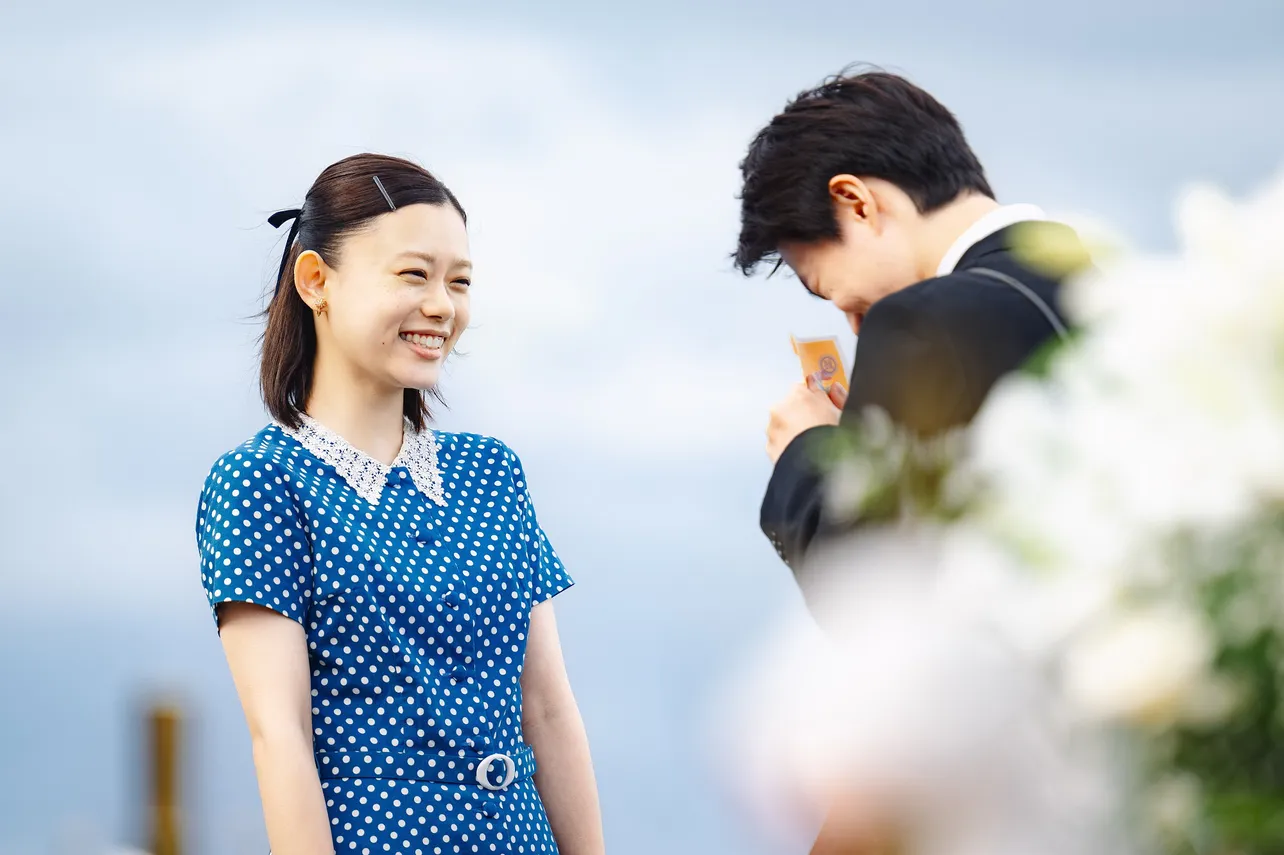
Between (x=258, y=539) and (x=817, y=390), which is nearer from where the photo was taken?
(x=817, y=390)

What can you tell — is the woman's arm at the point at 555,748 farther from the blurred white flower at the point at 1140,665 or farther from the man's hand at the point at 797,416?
the blurred white flower at the point at 1140,665

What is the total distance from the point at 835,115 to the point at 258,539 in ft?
3.38

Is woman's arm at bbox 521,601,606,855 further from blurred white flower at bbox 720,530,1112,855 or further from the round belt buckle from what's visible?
blurred white flower at bbox 720,530,1112,855

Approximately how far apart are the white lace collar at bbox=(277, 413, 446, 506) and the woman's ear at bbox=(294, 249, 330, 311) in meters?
0.20

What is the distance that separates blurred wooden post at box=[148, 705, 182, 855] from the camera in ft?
15.6

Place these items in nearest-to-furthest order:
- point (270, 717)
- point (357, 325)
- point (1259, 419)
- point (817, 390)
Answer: point (1259, 419)
point (817, 390)
point (270, 717)
point (357, 325)

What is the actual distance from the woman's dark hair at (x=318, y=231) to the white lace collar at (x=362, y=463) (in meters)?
0.05

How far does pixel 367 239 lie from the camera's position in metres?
2.38

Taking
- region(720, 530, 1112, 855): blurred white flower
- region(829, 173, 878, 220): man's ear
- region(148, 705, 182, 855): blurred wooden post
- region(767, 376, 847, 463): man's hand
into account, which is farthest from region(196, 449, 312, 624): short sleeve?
region(148, 705, 182, 855): blurred wooden post

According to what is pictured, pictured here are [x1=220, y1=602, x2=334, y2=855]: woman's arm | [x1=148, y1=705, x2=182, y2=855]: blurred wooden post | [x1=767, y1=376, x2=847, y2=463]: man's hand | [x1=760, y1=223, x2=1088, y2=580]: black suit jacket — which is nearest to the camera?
[x1=760, y1=223, x2=1088, y2=580]: black suit jacket

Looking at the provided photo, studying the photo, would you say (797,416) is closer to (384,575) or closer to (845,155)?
(845,155)

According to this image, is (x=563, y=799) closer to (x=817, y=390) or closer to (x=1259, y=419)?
(x=817, y=390)

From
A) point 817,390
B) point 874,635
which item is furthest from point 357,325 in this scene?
point 874,635

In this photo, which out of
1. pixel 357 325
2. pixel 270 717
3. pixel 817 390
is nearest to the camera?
pixel 817 390
